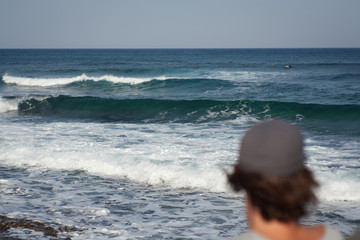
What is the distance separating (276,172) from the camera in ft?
4.06

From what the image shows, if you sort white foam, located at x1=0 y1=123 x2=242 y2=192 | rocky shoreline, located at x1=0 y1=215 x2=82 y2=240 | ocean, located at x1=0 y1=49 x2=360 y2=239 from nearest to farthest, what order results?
rocky shoreline, located at x1=0 y1=215 x2=82 y2=240 → ocean, located at x1=0 y1=49 x2=360 y2=239 → white foam, located at x1=0 y1=123 x2=242 y2=192

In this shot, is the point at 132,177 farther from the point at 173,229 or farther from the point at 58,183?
the point at 173,229

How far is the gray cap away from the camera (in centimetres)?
120

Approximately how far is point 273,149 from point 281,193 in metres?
0.17

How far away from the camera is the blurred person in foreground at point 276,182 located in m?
1.21

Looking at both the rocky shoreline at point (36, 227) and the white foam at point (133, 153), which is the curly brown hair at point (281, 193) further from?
the white foam at point (133, 153)

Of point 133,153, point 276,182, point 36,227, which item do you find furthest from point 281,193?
point 133,153

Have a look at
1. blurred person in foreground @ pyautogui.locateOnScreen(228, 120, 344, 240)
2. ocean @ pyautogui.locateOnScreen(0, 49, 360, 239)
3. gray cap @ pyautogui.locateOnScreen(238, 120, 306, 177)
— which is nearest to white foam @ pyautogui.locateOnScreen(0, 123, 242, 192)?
ocean @ pyautogui.locateOnScreen(0, 49, 360, 239)

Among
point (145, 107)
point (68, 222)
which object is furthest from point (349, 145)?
point (145, 107)

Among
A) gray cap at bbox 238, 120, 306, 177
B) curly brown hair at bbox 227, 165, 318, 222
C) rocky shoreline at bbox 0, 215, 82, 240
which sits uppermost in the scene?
gray cap at bbox 238, 120, 306, 177

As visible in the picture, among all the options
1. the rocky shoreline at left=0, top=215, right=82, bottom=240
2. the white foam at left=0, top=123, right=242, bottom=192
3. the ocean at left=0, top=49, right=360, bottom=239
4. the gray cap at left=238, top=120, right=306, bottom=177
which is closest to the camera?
the gray cap at left=238, top=120, right=306, bottom=177

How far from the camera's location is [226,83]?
31438 millimetres

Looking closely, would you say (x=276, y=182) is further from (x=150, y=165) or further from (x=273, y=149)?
(x=150, y=165)

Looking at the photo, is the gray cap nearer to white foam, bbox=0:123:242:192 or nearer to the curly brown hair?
the curly brown hair
